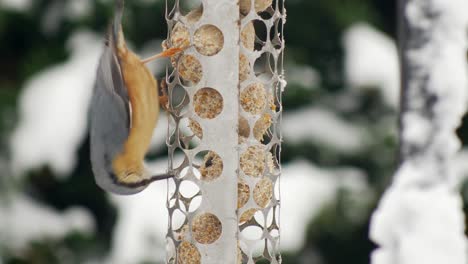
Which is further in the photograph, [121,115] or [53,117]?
[53,117]

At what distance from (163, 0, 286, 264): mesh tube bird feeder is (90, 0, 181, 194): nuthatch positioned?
5 cm

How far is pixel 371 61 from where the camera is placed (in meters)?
3.78

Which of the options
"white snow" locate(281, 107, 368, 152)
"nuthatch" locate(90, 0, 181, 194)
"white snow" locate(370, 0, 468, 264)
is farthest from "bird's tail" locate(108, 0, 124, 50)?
"white snow" locate(281, 107, 368, 152)

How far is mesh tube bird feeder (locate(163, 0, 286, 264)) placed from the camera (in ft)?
4.77

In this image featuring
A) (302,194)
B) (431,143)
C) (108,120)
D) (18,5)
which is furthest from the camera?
(18,5)

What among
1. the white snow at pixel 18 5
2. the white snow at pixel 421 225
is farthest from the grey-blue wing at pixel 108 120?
the white snow at pixel 18 5

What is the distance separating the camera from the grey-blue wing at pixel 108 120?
1433mm

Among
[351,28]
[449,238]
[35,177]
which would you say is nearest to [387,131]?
[351,28]

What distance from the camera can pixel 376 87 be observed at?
3850 mm

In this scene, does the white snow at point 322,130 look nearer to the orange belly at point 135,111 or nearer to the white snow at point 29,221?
the white snow at point 29,221

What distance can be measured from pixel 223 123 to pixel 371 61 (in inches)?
94.6

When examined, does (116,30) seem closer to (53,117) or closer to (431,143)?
(431,143)

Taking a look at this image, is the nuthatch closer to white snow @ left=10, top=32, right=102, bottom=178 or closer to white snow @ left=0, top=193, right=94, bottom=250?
white snow @ left=10, top=32, right=102, bottom=178

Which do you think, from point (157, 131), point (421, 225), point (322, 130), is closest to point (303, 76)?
point (322, 130)
